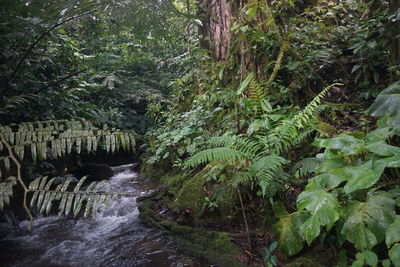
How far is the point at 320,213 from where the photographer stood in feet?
5.42

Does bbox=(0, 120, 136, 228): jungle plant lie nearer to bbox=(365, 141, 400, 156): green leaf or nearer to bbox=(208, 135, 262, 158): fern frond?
bbox=(208, 135, 262, 158): fern frond

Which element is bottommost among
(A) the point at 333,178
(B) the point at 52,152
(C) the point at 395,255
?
(C) the point at 395,255

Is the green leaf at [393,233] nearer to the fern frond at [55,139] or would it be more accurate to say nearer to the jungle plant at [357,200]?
the jungle plant at [357,200]

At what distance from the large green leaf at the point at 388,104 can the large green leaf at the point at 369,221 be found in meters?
0.61

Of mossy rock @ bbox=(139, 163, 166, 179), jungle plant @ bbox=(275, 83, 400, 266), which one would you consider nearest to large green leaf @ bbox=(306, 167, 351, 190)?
jungle plant @ bbox=(275, 83, 400, 266)

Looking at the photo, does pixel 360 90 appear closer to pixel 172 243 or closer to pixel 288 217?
pixel 288 217

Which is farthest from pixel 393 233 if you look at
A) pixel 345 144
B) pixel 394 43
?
pixel 394 43

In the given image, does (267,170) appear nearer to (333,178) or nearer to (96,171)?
(333,178)

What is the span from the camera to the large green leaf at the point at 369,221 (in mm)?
1532

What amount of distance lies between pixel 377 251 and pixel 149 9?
266 cm

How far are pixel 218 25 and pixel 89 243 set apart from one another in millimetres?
3834

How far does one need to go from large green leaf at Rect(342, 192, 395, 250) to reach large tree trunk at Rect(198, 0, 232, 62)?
3.36 metres

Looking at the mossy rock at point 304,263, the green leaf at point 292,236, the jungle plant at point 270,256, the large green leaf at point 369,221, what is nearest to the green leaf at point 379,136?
the large green leaf at point 369,221

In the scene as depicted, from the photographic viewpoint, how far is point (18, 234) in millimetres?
3248
